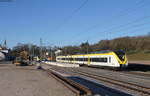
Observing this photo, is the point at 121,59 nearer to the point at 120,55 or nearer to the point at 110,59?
the point at 120,55

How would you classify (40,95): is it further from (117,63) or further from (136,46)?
(136,46)

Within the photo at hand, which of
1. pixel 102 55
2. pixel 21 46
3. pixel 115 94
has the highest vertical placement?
pixel 21 46

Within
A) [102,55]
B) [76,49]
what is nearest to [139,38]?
[76,49]

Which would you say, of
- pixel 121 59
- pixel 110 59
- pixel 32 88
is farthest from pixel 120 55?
pixel 32 88

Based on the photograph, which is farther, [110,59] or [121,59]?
[110,59]

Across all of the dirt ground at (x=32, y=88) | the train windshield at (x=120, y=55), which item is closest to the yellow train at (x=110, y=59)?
the train windshield at (x=120, y=55)

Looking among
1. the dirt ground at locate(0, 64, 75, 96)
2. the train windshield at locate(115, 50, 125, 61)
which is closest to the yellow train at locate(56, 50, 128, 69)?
the train windshield at locate(115, 50, 125, 61)

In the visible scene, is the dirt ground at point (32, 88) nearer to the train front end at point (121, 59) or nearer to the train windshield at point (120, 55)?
the train front end at point (121, 59)

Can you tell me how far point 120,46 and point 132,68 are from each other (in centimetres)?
4710

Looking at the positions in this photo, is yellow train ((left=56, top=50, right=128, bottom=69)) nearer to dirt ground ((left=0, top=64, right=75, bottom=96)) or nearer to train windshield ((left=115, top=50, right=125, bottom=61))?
train windshield ((left=115, top=50, right=125, bottom=61))

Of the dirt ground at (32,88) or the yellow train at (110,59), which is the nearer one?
the dirt ground at (32,88)

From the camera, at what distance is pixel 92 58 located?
141 feet

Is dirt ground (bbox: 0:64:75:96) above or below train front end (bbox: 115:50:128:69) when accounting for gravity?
below

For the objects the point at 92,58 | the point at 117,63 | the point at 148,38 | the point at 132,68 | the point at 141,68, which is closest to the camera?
the point at 117,63
